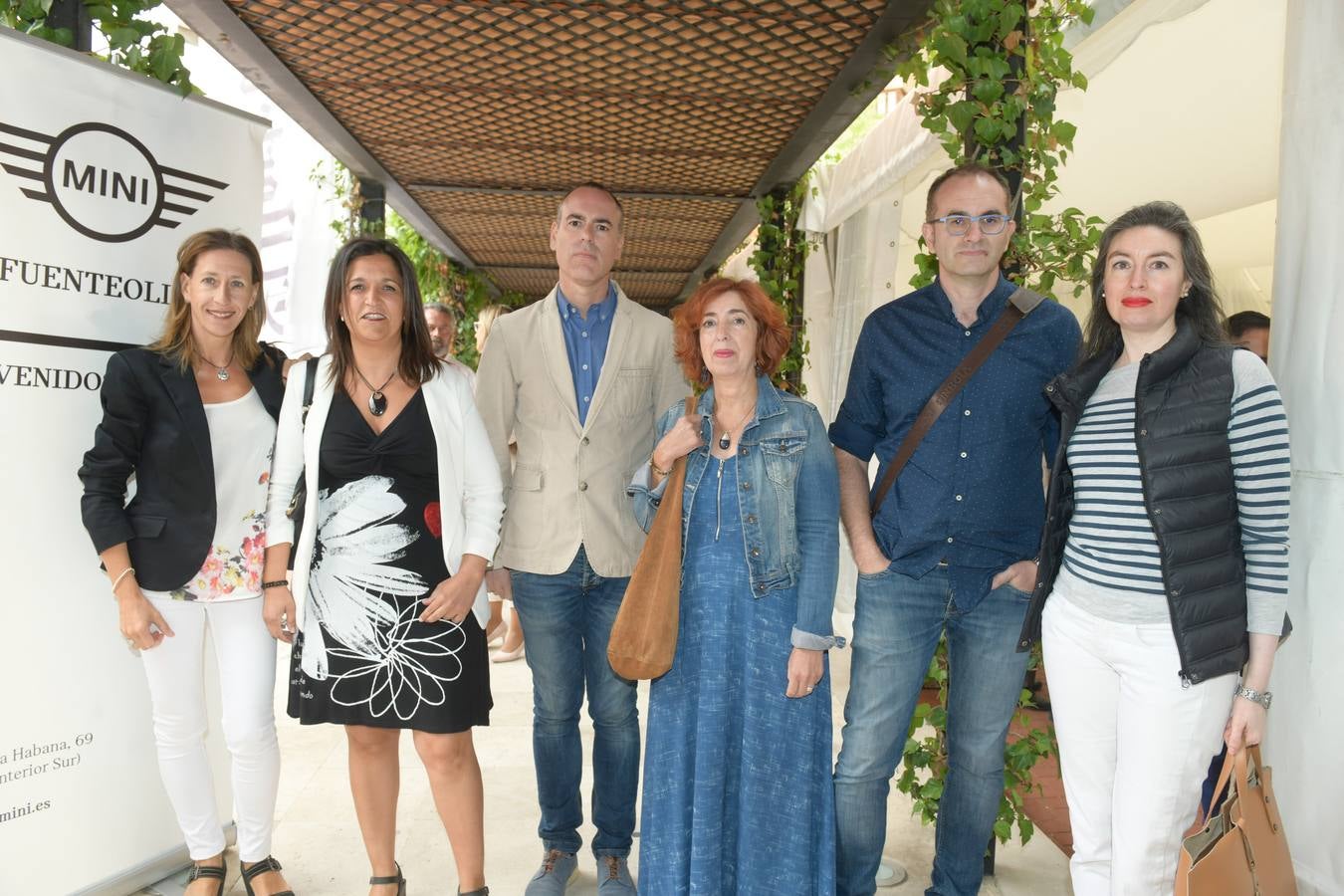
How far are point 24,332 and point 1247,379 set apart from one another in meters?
2.89

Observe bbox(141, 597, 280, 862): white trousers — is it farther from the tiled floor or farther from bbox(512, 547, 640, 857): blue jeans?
bbox(512, 547, 640, 857): blue jeans

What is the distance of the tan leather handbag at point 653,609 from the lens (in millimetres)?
2230

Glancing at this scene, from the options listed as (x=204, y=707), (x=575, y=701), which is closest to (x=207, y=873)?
(x=204, y=707)

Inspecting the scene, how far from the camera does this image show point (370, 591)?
2420mm

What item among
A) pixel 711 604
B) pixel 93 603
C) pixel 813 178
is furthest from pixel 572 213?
pixel 813 178

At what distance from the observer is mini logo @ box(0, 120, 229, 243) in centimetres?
246

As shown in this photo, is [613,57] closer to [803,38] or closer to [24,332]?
[803,38]

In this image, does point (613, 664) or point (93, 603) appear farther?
point (93, 603)

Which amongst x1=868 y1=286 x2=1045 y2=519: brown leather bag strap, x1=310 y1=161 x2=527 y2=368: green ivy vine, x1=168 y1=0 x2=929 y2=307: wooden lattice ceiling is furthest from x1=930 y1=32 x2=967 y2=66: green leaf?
x1=310 y1=161 x2=527 y2=368: green ivy vine

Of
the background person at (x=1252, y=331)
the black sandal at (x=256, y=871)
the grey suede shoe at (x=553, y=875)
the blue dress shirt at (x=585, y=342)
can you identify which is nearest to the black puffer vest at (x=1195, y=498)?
the blue dress shirt at (x=585, y=342)

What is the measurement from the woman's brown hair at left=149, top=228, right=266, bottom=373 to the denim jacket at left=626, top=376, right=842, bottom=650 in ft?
4.44

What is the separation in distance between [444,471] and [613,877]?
136 cm

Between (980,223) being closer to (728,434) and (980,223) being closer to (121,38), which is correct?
(728,434)

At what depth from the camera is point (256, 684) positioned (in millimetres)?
2574
